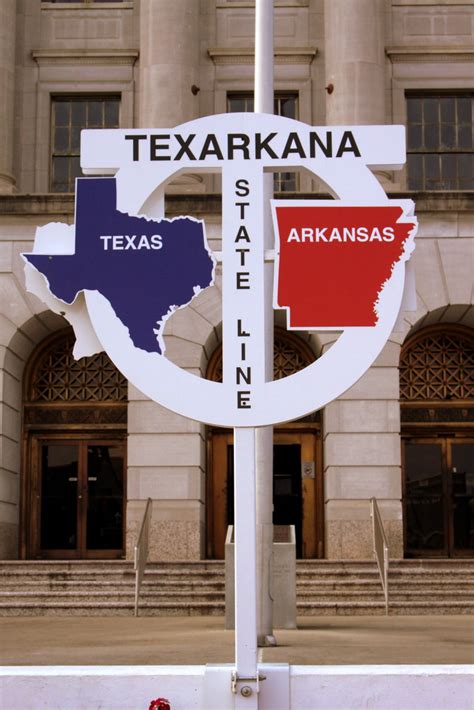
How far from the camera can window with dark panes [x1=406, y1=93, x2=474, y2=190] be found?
83.3 ft

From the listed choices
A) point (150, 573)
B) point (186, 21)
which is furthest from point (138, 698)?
point (186, 21)

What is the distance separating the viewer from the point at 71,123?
1016 inches

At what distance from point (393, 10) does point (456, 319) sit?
7097 mm

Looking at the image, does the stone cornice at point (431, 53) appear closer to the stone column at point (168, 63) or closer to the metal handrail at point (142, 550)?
the stone column at point (168, 63)

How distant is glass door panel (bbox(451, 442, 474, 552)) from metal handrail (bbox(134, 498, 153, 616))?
6647mm

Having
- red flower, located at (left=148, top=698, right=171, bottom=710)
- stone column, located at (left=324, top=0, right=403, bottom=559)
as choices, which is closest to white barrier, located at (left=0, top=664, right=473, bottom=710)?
red flower, located at (left=148, top=698, right=171, bottom=710)

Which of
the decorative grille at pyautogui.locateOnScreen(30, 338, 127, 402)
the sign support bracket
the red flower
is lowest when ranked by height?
the red flower

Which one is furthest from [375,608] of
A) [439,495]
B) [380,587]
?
[439,495]

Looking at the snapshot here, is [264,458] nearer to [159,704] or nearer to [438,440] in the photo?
[159,704]

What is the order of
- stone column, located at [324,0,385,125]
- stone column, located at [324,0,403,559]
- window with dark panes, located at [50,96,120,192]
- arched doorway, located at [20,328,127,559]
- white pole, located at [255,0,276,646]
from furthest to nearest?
window with dark panes, located at [50,96,120,192], arched doorway, located at [20,328,127,559], stone column, located at [324,0,385,125], stone column, located at [324,0,403,559], white pole, located at [255,0,276,646]

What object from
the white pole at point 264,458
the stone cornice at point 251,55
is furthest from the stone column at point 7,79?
the white pole at point 264,458

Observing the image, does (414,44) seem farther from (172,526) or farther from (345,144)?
(345,144)

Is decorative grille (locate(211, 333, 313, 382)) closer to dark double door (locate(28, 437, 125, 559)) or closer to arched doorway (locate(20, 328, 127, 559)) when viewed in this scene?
arched doorway (locate(20, 328, 127, 559))

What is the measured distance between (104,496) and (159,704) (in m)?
19.5
